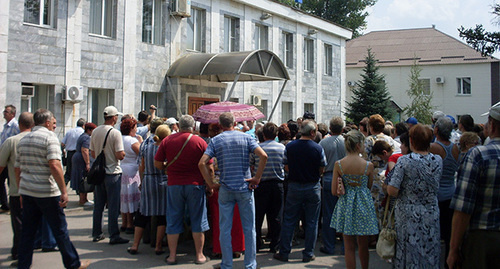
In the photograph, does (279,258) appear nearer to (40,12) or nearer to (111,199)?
(111,199)

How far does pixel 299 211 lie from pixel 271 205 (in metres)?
0.53

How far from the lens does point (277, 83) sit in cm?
2144

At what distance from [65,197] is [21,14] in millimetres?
8501

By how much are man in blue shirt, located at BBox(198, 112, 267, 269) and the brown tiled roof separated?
3305 centimetres

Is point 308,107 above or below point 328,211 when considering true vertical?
above

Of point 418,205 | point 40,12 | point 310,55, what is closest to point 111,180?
point 418,205

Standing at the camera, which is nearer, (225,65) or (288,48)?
(225,65)

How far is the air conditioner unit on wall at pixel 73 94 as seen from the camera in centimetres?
1291

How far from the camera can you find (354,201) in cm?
555

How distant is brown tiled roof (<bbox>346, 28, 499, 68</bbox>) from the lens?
37.2 meters

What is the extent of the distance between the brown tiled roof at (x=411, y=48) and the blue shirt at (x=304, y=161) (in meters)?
32.1

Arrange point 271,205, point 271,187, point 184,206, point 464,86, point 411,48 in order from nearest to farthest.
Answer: point 184,206 < point 271,187 < point 271,205 < point 464,86 < point 411,48

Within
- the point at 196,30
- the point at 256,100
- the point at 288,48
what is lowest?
the point at 256,100

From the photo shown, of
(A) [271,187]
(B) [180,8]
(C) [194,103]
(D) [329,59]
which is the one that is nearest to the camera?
(A) [271,187]
